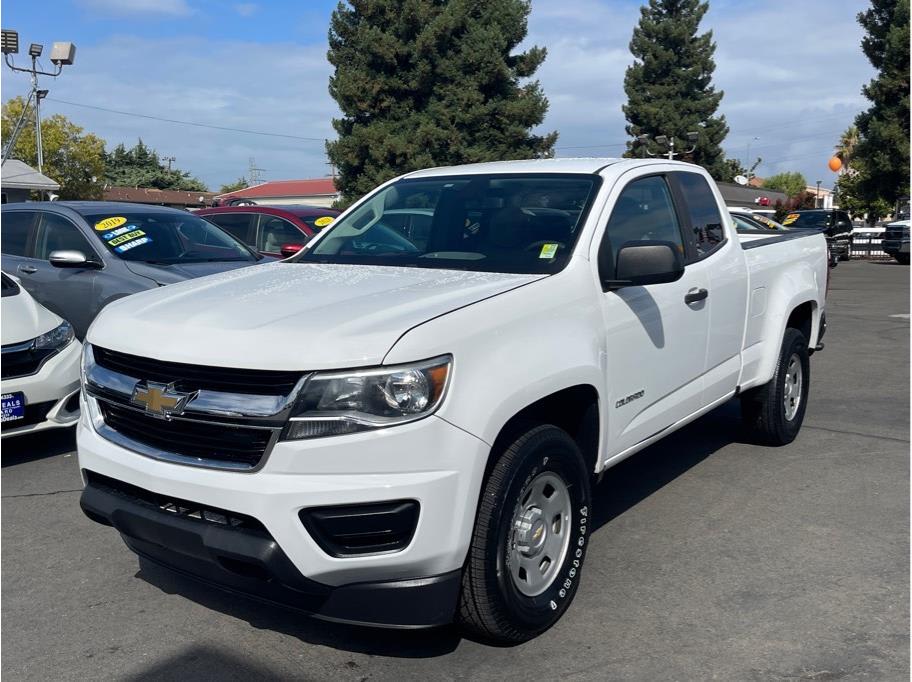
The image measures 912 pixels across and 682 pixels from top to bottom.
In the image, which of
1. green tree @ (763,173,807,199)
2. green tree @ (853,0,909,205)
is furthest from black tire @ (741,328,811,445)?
green tree @ (763,173,807,199)

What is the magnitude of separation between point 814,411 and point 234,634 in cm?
538

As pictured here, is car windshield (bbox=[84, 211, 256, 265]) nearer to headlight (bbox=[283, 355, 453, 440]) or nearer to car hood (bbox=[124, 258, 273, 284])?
car hood (bbox=[124, 258, 273, 284])

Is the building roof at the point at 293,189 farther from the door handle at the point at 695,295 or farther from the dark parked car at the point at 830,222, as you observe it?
the door handle at the point at 695,295

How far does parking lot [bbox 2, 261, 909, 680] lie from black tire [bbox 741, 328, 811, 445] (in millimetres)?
183

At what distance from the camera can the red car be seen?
11969 mm

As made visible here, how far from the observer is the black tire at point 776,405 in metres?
5.88

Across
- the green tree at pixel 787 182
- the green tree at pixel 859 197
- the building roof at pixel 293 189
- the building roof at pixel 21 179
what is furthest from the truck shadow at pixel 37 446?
the green tree at pixel 787 182

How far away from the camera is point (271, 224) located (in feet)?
39.9

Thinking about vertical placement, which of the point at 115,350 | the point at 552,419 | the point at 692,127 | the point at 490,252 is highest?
the point at 692,127

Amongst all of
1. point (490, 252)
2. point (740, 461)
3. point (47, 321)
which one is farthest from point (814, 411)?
point (47, 321)

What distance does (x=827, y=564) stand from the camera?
4230 millimetres

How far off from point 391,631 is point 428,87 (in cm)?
3456

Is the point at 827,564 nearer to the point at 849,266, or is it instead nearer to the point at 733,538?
the point at 733,538

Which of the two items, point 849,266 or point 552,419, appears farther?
point 849,266
